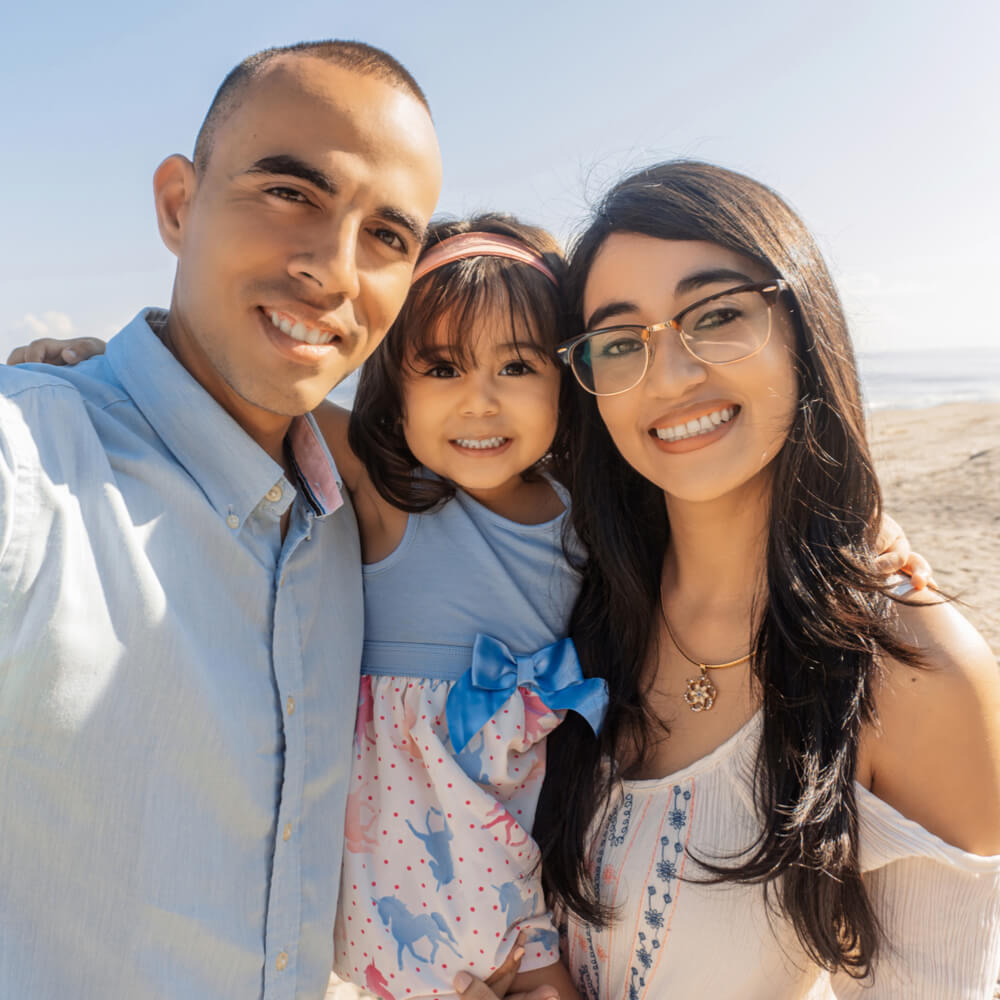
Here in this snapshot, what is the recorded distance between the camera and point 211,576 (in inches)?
74.2

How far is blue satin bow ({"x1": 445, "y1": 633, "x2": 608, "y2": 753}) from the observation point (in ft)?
7.75

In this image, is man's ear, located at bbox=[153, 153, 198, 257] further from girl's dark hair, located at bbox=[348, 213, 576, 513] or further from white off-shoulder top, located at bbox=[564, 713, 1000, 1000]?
white off-shoulder top, located at bbox=[564, 713, 1000, 1000]

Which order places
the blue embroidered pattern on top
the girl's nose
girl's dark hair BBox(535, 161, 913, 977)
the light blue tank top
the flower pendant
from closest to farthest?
girl's dark hair BBox(535, 161, 913, 977)
the blue embroidered pattern on top
the flower pendant
the light blue tank top
the girl's nose

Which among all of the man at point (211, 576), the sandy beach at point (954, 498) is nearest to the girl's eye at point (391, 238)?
the man at point (211, 576)

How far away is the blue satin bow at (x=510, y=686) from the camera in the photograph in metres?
2.36

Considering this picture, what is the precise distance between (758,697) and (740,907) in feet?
1.82

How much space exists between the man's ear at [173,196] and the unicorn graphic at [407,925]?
202 cm

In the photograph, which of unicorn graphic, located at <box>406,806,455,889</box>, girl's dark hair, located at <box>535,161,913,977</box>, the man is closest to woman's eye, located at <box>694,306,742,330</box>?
girl's dark hair, located at <box>535,161,913,977</box>

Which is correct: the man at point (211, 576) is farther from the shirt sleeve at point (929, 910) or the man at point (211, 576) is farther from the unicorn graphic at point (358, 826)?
the shirt sleeve at point (929, 910)

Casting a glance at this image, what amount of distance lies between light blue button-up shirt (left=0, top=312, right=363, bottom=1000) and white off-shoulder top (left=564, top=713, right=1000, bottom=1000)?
0.82 meters

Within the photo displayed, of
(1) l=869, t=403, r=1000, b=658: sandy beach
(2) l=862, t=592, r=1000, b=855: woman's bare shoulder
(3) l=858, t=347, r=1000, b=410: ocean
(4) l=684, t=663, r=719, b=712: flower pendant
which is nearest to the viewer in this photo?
(2) l=862, t=592, r=1000, b=855: woman's bare shoulder

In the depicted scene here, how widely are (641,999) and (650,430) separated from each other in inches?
63.3

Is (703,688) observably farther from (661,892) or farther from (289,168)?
(289,168)

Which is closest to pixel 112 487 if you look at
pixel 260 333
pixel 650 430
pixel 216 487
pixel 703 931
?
pixel 216 487
